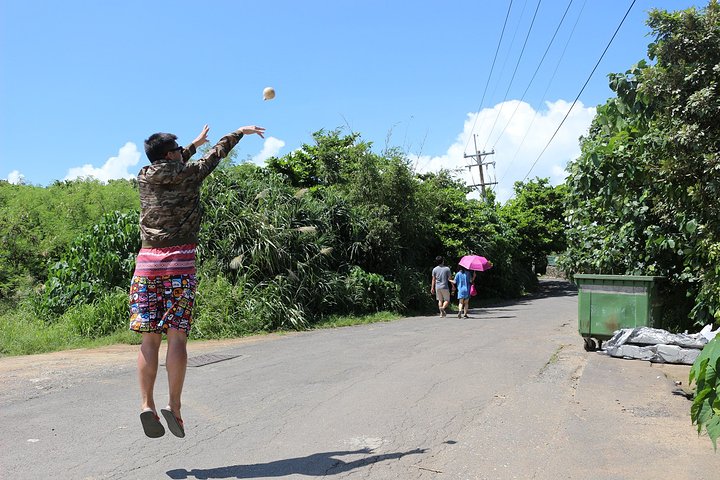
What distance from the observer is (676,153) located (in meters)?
6.56

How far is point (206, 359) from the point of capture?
8867mm

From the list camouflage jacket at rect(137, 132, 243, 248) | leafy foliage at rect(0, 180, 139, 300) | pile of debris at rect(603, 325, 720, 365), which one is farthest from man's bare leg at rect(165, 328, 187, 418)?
leafy foliage at rect(0, 180, 139, 300)

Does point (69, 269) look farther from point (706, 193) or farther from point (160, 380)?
point (706, 193)

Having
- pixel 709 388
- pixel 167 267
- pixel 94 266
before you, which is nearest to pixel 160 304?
pixel 167 267

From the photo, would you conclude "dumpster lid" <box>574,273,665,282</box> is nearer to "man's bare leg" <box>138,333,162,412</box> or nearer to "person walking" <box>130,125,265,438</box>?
"person walking" <box>130,125,265,438</box>

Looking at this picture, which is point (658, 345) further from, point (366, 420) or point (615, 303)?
point (366, 420)

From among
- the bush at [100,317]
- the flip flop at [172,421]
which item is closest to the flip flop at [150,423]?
the flip flop at [172,421]

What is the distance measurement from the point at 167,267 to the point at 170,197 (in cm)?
48

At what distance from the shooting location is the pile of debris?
8.02 meters

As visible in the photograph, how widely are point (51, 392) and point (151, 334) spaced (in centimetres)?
302

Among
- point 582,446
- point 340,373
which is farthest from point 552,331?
point 582,446

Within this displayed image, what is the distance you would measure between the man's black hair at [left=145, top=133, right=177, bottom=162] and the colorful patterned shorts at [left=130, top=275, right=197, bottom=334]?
85 centimetres

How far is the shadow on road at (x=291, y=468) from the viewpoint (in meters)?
3.86

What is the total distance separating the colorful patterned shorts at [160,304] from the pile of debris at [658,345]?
664cm
